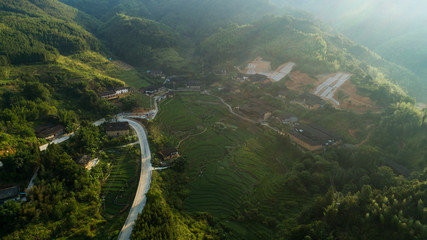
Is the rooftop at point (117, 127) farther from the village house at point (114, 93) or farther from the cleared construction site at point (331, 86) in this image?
the cleared construction site at point (331, 86)

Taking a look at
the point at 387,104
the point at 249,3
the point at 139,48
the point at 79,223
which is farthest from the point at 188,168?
the point at 249,3

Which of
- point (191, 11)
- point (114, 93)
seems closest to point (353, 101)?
point (114, 93)

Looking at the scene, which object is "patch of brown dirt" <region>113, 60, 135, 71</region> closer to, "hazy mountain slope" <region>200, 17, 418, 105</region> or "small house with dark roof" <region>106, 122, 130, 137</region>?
"hazy mountain slope" <region>200, 17, 418, 105</region>

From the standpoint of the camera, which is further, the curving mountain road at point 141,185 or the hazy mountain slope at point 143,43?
the hazy mountain slope at point 143,43

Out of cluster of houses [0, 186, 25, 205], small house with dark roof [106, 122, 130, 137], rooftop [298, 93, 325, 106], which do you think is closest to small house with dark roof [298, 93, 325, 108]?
rooftop [298, 93, 325, 106]

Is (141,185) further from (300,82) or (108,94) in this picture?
(300,82)

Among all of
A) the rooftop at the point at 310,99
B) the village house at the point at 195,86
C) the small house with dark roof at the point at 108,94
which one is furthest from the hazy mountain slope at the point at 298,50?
the small house with dark roof at the point at 108,94
